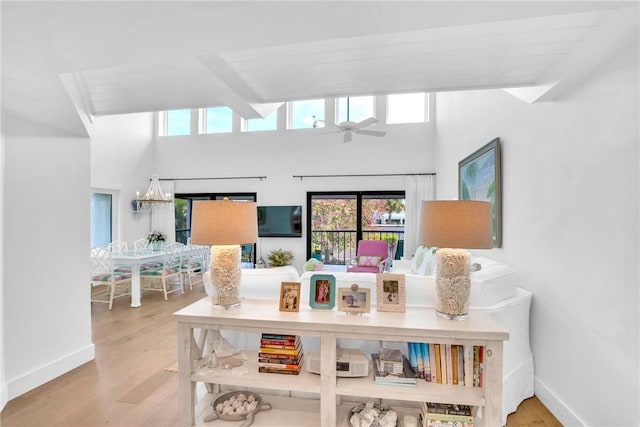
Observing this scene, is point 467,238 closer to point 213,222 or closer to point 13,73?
point 213,222

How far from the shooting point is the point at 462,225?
1.64 m

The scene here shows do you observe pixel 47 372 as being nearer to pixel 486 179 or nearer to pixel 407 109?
pixel 486 179

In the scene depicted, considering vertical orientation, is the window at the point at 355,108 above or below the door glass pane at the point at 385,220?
above

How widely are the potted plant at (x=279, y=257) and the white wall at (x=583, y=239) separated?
445 centimetres

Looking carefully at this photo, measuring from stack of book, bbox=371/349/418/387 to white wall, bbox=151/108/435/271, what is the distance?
4880mm

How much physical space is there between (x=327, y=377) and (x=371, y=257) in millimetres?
4039

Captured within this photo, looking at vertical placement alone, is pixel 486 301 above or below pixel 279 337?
above

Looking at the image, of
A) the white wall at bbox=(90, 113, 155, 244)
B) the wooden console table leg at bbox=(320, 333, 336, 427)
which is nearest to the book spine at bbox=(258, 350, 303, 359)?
the wooden console table leg at bbox=(320, 333, 336, 427)

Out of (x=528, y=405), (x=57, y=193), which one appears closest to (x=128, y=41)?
(x=57, y=193)

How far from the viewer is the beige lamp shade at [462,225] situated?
1638 millimetres

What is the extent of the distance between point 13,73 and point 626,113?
321 centimetres

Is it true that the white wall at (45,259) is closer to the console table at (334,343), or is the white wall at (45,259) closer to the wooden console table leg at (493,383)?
the console table at (334,343)

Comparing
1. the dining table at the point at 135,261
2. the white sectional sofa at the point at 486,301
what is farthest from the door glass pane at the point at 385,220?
the white sectional sofa at the point at 486,301

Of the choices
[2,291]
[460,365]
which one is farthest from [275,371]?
[2,291]
